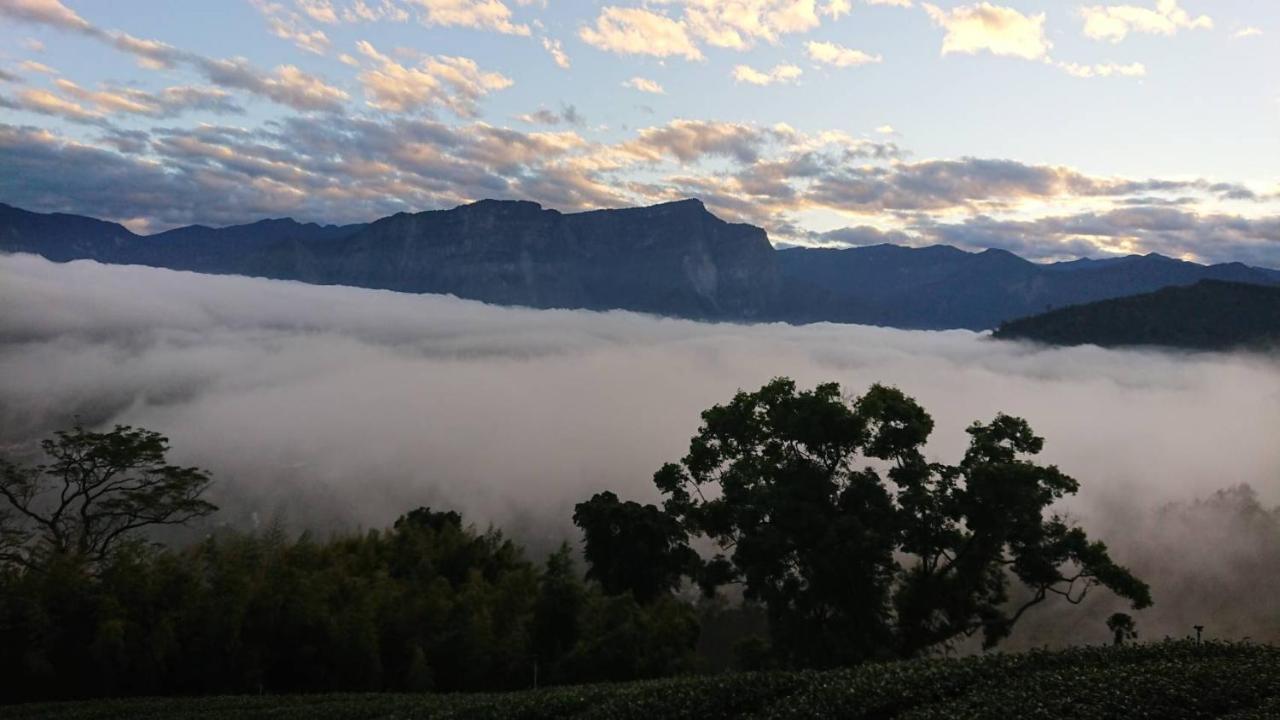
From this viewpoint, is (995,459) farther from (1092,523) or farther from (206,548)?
(1092,523)

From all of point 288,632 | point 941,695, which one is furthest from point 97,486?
point 941,695

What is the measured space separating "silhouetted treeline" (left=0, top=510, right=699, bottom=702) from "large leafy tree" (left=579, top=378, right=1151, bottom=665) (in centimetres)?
957

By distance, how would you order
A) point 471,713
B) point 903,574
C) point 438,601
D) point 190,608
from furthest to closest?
point 438,601, point 190,608, point 903,574, point 471,713

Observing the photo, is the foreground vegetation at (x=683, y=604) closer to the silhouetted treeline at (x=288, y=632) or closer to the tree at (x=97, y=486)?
the silhouetted treeline at (x=288, y=632)

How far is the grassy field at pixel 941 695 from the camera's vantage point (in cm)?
1836

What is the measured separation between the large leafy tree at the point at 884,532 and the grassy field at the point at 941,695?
6.32 metres

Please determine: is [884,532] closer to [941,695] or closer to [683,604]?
[941,695]

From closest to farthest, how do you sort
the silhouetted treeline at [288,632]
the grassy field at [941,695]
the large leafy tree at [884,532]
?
the grassy field at [941,695] < the large leafy tree at [884,532] < the silhouetted treeline at [288,632]

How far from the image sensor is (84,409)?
199m

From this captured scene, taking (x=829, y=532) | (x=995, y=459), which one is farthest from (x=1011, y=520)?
(x=829, y=532)

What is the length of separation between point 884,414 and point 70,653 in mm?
37908

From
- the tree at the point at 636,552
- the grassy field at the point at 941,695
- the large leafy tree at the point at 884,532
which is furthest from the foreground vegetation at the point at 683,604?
the tree at the point at 636,552

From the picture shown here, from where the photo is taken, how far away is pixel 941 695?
21.0m

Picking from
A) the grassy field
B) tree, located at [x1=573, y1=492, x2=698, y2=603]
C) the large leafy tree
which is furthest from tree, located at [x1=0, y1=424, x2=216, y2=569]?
the large leafy tree
